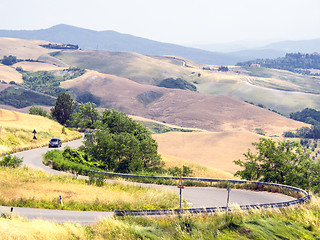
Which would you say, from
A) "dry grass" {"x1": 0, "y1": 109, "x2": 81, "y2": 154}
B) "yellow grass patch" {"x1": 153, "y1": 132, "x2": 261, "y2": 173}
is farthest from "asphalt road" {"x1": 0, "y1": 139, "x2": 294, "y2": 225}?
"yellow grass patch" {"x1": 153, "y1": 132, "x2": 261, "y2": 173}

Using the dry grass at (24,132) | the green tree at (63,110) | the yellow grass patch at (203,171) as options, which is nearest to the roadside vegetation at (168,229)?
the dry grass at (24,132)

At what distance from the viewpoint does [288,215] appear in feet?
59.0

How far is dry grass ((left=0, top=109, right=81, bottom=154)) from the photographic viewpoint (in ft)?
169

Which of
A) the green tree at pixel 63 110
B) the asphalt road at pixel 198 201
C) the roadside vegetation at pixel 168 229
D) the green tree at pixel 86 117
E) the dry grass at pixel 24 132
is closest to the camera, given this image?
the roadside vegetation at pixel 168 229

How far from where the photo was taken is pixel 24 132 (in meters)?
58.9

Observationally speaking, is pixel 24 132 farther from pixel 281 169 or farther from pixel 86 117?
pixel 281 169

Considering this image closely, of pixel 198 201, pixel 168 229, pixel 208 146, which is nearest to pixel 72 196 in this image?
pixel 198 201

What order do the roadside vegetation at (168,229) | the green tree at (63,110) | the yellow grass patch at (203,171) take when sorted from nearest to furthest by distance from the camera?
the roadside vegetation at (168,229) < the yellow grass patch at (203,171) < the green tree at (63,110)

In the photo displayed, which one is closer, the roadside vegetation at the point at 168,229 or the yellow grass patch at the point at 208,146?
the roadside vegetation at the point at 168,229

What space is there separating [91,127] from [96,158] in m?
45.1

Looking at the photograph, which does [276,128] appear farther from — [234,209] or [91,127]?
[234,209]

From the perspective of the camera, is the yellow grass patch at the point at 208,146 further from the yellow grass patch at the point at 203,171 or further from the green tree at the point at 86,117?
the yellow grass patch at the point at 203,171

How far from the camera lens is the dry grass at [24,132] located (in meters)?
51.7

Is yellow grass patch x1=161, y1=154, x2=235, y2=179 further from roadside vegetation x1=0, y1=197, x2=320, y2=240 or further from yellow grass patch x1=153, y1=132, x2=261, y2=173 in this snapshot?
roadside vegetation x1=0, y1=197, x2=320, y2=240
